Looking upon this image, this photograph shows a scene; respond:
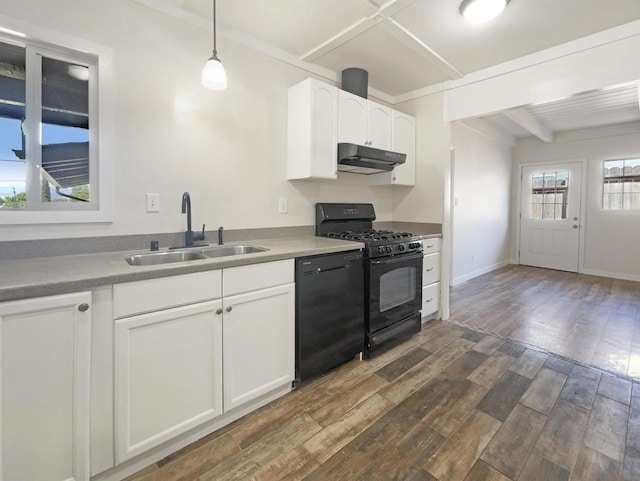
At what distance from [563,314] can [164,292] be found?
13.4 feet

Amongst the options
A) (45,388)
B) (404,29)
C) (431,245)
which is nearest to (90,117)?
(45,388)

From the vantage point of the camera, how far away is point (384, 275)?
2414 mm

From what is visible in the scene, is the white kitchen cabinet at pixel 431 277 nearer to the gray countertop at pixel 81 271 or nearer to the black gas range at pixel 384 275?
the black gas range at pixel 384 275

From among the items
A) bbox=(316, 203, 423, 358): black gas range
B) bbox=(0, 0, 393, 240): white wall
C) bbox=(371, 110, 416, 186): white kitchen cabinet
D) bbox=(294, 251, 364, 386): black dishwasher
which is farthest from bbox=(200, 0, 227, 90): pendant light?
bbox=(371, 110, 416, 186): white kitchen cabinet

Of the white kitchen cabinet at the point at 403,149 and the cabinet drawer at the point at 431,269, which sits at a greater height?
the white kitchen cabinet at the point at 403,149

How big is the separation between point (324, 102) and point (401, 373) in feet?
7.09

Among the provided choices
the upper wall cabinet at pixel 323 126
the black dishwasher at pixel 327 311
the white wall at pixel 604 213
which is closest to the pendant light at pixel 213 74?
the upper wall cabinet at pixel 323 126

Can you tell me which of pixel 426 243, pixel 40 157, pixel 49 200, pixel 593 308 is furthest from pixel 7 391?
pixel 593 308

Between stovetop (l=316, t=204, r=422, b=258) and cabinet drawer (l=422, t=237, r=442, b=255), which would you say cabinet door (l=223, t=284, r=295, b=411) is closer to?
stovetop (l=316, t=204, r=422, b=258)

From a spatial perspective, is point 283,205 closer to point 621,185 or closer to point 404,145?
point 404,145

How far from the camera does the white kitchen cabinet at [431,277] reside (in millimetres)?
2988

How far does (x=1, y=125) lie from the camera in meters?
1.51

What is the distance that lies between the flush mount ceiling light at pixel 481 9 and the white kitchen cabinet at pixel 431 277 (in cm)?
176

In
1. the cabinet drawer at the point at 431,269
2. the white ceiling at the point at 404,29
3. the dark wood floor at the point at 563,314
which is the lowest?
the dark wood floor at the point at 563,314
